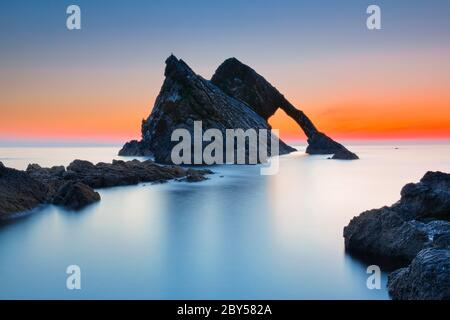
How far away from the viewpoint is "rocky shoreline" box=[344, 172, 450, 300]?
629 cm

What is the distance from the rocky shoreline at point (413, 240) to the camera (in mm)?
6289

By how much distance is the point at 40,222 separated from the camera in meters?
15.5

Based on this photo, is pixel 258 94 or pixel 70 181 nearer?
pixel 70 181

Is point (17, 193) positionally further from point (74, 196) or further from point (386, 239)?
point (386, 239)

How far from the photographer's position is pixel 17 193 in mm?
17844

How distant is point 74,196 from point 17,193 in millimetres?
2544

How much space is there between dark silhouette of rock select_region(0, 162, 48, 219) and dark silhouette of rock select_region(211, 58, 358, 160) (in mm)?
69849
